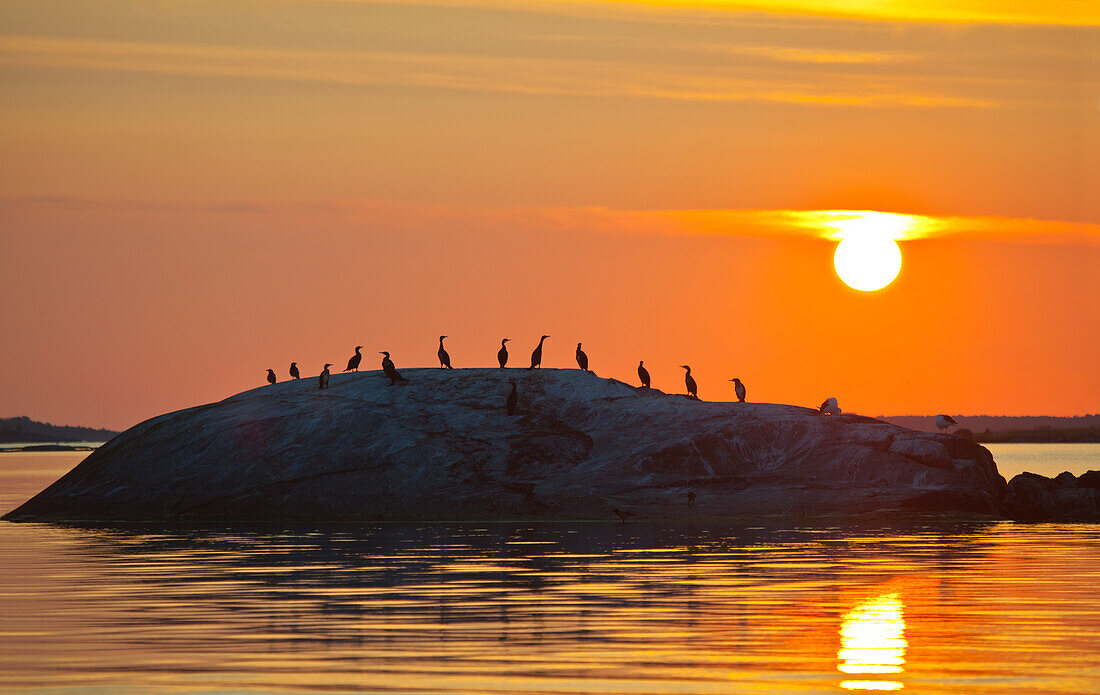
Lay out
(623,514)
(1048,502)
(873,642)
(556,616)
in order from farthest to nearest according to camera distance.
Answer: (1048,502) < (623,514) < (556,616) < (873,642)

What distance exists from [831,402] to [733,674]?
49434 mm

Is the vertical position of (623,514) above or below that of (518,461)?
below

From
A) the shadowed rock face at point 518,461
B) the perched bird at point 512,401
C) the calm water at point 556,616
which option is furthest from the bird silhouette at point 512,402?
the calm water at point 556,616

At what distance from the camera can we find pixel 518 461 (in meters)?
66.6

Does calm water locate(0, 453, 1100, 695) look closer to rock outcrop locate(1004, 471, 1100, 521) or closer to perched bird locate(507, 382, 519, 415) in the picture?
rock outcrop locate(1004, 471, 1100, 521)

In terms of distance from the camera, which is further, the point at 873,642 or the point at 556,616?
the point at 556,616

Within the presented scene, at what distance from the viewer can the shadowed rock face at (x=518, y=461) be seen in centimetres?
6412

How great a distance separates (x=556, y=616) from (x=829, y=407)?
142ft

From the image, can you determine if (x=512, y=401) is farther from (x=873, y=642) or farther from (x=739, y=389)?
(x=873, y=642)

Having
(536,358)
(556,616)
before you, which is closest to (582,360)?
(536,358)

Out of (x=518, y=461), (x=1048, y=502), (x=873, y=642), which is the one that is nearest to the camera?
(x=873, y=642)

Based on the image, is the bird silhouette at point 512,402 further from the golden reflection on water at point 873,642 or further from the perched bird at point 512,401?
the golden reflection on water at point 873,642

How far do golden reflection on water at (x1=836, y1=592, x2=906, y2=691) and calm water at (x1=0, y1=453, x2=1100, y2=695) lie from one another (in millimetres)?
75

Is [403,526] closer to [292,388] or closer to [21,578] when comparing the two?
[292,388]
